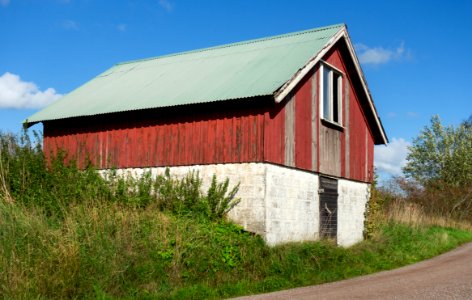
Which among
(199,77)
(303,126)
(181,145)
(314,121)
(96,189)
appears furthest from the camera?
(199,77)

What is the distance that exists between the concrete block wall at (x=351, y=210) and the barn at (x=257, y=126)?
1.5 inches

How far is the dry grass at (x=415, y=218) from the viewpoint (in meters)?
25.0

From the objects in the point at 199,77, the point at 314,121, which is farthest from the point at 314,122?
the point at 199,77

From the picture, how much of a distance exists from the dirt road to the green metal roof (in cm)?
516

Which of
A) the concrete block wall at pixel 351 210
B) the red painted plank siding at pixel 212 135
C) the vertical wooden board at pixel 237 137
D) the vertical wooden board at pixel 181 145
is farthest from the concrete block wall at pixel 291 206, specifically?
the vertical wooden board at pixel 181 145

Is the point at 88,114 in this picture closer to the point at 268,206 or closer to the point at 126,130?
the point at 126,130

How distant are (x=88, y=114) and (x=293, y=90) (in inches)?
256

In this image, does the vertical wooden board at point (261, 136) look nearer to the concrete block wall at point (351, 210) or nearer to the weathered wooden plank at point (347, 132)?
the concrete block wall at point (351, 210)

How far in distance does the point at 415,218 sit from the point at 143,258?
54.3 feet

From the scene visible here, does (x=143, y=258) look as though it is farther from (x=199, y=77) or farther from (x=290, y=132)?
(x=199, y=77)

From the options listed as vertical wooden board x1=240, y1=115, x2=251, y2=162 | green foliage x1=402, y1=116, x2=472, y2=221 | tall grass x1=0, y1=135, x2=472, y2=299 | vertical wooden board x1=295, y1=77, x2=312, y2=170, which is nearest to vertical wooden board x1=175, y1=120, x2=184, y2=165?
tall grass x1=0, y1=135, x2=472, y2=299

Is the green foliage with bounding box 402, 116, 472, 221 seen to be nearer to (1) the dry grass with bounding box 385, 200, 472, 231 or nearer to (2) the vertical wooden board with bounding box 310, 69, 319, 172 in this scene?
(1) the dry grass with bounding box 385, 200, 472, 231

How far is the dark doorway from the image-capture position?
723 inches

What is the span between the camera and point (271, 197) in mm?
15461
